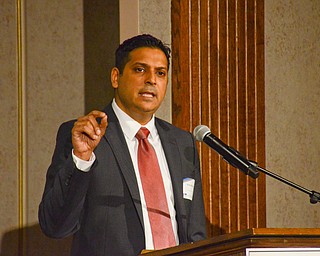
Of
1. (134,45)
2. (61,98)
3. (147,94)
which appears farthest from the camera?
(61,98)

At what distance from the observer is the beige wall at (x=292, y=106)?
14.7ft

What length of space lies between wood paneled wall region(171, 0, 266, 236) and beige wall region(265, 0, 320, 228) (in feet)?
0.36

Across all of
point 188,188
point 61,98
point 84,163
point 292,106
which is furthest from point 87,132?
point 292,106

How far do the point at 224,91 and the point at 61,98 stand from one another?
86cm

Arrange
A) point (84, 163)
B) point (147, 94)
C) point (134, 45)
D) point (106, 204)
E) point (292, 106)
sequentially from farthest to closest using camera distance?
point (292, 106)
point (134, 45)
point (147, 94)
point (106, 204)
point (84, 163)

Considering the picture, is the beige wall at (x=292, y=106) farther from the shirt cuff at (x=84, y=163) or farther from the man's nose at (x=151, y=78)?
the shirt cuff at (x=84, y=163)

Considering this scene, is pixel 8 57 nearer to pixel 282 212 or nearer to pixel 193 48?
pixel 193 48

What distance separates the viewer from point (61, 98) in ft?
14.7

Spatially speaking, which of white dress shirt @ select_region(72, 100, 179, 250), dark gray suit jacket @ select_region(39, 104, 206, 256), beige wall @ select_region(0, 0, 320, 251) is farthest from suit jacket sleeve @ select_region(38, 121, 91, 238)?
beige wall @ select_region(0, 0, 320, 251)

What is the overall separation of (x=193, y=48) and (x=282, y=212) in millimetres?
1031

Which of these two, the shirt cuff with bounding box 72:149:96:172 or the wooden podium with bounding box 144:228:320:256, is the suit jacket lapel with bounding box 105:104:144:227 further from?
the wooden podium with bounding box 144:228:320:256

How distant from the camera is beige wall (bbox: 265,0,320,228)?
177 inches

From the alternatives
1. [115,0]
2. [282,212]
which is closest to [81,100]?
[115,0]

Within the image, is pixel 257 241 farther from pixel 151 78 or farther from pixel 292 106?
pixel 292 106
